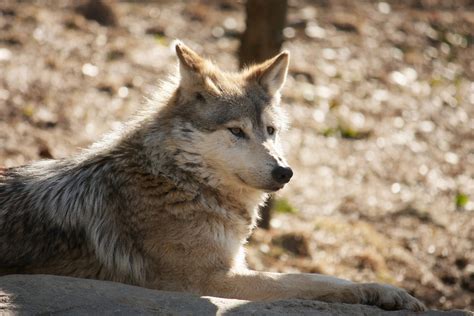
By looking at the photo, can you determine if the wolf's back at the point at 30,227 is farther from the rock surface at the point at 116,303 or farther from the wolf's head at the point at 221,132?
the wolf's head at the point at 221,132

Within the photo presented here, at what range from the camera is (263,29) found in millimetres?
8469

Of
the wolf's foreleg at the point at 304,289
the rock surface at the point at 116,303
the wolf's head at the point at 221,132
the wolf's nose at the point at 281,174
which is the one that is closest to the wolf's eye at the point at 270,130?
the wolf's head at the point at 221,132

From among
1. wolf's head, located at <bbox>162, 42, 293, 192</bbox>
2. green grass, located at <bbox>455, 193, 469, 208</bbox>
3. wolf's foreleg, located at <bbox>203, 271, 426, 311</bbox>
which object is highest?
green grass, located at <bbox>455, 193, 469, 208</bbox>

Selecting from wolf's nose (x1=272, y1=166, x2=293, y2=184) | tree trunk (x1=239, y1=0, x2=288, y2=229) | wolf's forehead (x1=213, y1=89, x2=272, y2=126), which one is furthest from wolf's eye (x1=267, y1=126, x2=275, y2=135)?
tree trunk (x1=239, y1=0, x2=288, y2=229)

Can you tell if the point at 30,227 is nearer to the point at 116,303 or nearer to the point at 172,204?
the point at 172,204

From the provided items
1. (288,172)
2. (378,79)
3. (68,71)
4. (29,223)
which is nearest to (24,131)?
(68,71)

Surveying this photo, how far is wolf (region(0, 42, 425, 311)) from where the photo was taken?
514 centimetres

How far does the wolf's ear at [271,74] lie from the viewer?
19.7 feet

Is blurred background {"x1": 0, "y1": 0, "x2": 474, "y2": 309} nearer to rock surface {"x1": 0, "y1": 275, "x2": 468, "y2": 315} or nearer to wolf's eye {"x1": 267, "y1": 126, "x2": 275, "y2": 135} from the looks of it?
wolf's eye {"x1": 267, "y1": 126, "x2": 275, "y2": 135}

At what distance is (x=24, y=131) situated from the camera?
909cm

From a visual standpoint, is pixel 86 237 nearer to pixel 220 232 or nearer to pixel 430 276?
pixel 220 232

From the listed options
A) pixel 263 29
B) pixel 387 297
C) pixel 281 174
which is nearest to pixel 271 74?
pixel 281 174

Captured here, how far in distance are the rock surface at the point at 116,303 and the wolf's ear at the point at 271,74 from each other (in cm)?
187

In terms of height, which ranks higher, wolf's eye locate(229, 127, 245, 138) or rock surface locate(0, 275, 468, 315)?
wolf's eye locate(229, 127, 245, 138)
